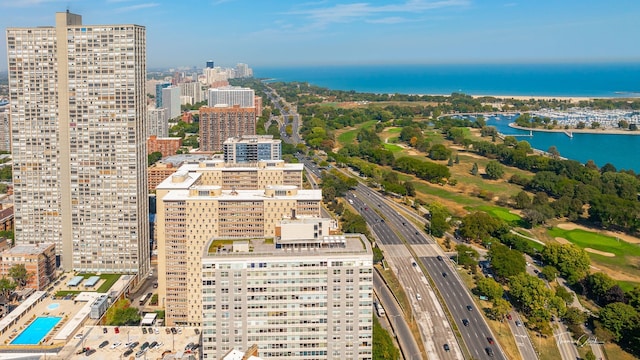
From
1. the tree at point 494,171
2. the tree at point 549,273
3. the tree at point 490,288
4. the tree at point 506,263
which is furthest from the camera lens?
the tree at point 494,171

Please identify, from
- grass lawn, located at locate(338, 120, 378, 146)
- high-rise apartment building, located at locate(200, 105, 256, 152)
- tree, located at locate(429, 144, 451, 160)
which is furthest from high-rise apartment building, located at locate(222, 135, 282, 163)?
grass lawn, located at locate(338, 120, 378, 146)

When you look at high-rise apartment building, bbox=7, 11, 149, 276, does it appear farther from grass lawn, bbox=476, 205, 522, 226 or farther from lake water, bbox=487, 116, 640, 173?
lake water, bbox=487, 116, 640, 173

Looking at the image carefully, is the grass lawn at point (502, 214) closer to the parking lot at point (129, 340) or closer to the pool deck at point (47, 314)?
the parking lot at point (129, 340)

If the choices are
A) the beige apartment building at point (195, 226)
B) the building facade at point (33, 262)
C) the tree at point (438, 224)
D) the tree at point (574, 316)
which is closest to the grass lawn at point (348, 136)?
the tree at point (438, 224)

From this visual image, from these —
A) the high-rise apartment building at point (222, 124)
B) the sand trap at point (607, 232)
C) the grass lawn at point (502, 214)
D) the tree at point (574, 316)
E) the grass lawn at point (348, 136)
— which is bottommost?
the tree at point (574, 316)

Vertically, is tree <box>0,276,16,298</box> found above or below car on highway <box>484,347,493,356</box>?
above

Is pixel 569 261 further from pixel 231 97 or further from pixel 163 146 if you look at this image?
pixel 231 97
